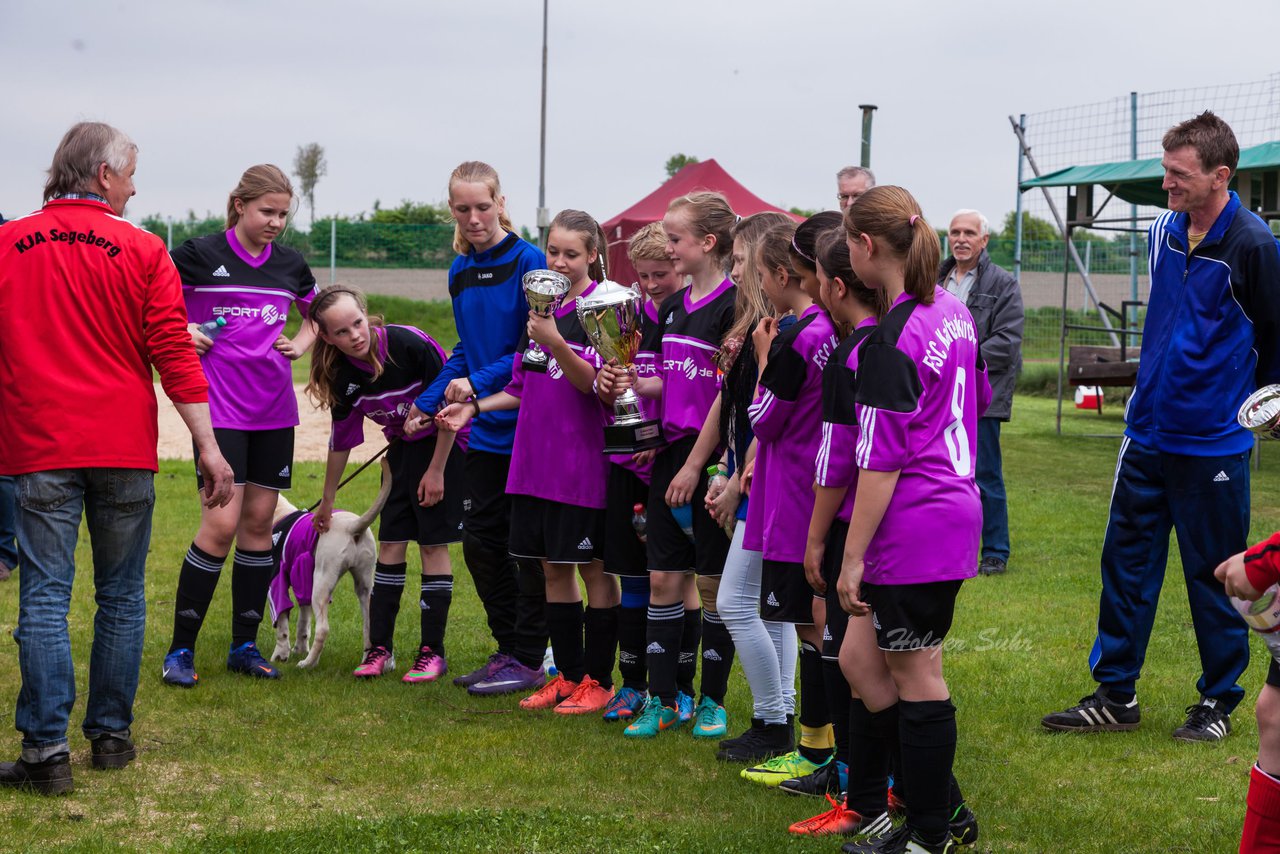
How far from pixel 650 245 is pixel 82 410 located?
2.15m

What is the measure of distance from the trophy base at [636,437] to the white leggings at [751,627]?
0.50 meters

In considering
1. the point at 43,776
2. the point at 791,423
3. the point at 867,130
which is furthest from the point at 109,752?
the point at 867,130

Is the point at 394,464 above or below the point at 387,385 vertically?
below

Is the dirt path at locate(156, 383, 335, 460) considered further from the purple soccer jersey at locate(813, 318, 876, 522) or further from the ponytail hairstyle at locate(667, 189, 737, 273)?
the purple soccer jersey at locate(813, 318, 876, 522)

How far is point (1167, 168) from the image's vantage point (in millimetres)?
4824

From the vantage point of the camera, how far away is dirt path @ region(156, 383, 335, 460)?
14203 millimetres

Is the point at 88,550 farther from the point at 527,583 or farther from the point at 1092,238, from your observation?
the point at 1092,238

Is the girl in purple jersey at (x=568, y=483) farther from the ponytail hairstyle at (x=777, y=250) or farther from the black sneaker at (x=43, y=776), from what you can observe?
the black sneaker at (x=43, y=776)

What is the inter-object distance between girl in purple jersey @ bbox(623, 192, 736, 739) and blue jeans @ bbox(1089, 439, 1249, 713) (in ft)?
4.99

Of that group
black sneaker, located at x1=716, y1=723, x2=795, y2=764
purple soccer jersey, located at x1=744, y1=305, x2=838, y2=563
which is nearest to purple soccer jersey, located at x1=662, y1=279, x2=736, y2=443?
purple soccer jersey, located at x1=744, y1=305, x2=838, y2=563

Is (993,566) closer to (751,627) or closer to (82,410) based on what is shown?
(751,627)

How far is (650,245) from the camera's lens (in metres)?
5.15

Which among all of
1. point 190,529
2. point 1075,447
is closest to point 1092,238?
point 1075,447

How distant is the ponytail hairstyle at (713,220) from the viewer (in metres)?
4.90
